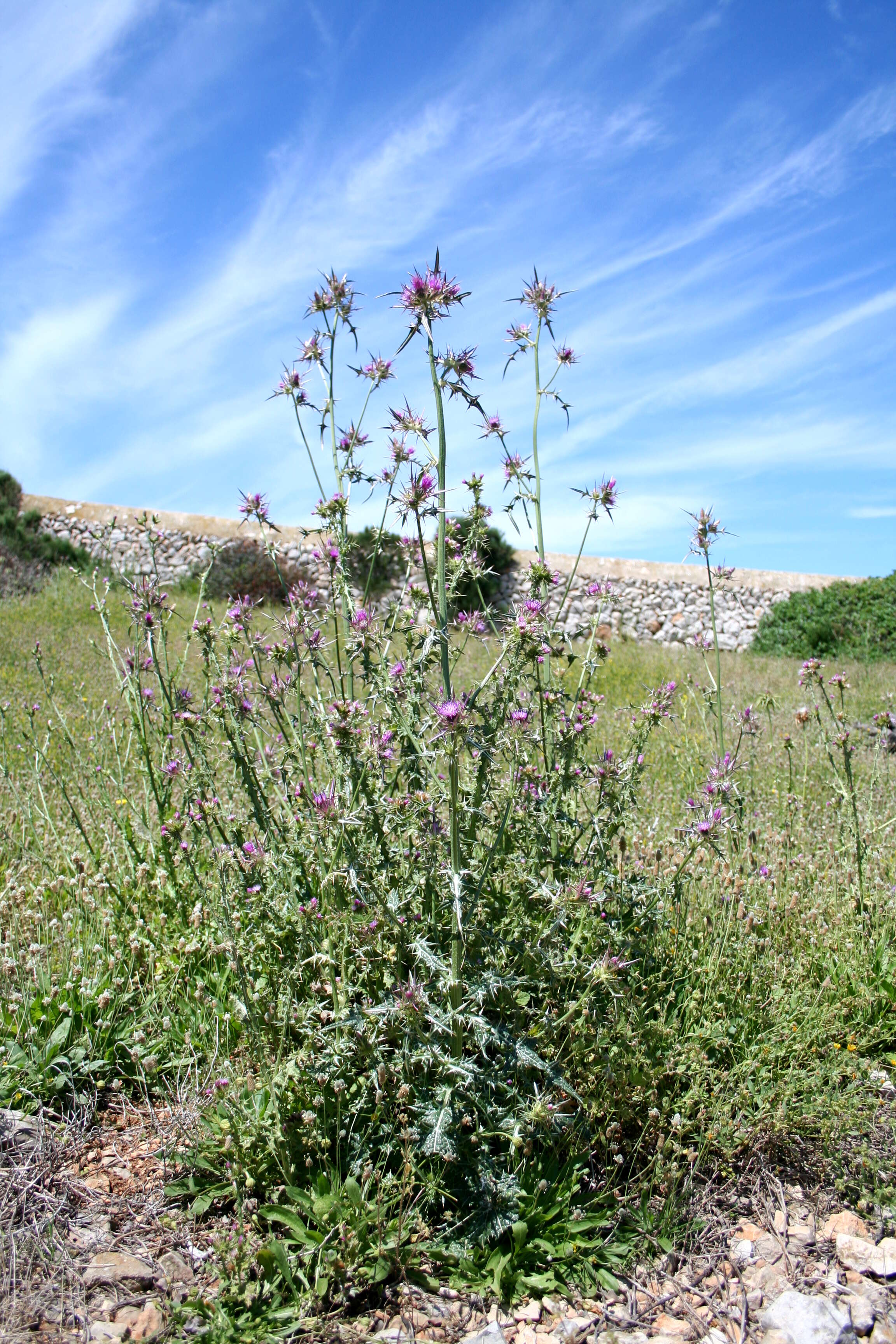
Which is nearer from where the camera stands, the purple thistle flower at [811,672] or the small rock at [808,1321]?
the small rock at [808,1321]

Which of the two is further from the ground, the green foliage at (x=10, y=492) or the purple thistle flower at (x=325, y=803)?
the green foliage at (x=10, y=492)

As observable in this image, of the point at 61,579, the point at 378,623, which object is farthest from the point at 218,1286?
the point at 61,579

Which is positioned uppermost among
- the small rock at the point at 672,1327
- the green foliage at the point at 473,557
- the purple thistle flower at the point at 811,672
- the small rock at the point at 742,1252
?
the green foliage at the point at 473,557

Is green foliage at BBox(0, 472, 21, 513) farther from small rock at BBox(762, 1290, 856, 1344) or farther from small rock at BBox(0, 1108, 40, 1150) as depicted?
small rock at BBox(762, 1290, 856, 1344)

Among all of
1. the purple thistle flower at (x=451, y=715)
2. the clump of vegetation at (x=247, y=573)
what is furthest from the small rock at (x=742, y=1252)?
the clump of vegetation at (x=247, y=573)

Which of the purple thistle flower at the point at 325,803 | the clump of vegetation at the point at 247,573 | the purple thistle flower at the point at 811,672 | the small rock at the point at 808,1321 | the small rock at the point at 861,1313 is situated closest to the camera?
the small rock at the point at 808,1321

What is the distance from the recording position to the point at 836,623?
13469 mm

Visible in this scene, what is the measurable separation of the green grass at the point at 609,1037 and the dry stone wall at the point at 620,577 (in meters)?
12.1

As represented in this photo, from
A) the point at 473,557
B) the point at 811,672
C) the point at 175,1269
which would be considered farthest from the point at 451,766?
the point at 811,672

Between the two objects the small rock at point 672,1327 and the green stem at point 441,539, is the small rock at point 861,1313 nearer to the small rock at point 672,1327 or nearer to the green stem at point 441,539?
the small rock at point 672,1327

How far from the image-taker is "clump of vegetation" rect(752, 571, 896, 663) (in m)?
12.8

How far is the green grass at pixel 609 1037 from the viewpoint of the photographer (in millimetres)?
2191

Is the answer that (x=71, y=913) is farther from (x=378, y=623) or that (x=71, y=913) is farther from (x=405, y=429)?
(x=405, y=429)

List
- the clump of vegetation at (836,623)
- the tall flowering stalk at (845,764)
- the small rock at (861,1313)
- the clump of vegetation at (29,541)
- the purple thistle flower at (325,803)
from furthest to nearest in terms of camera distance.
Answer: the clump of vegetation at (29,541), the clump of vegetation at (836,623), the tall flowering stalk at (845,764), the purple thistle flower at (325,803), the small rock at (861,1313)
